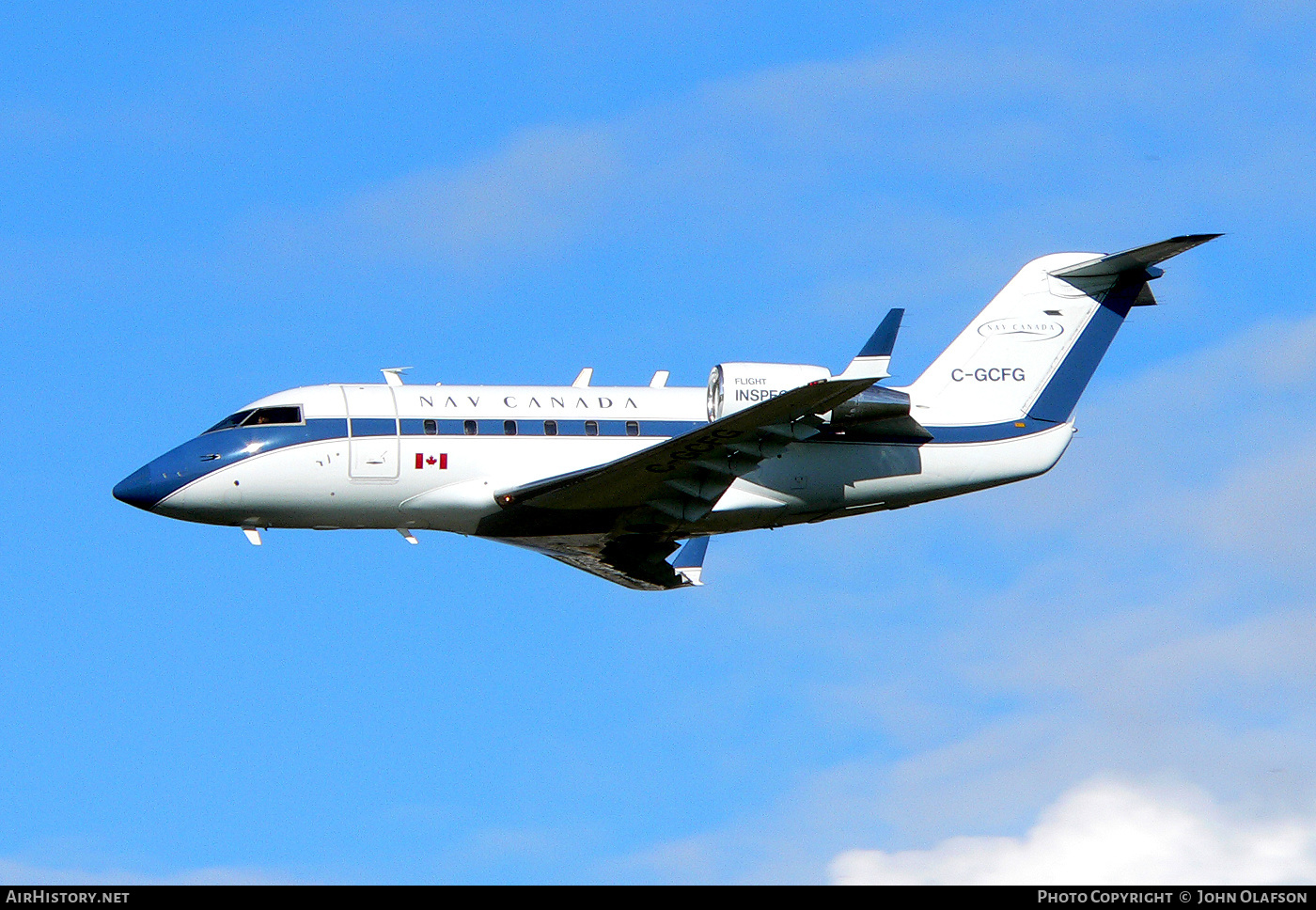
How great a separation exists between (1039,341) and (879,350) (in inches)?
270

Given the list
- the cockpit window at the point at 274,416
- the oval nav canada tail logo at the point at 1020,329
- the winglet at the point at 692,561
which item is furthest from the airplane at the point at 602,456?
the winglet at the point at 692,561

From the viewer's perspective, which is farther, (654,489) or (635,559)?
(635,559)

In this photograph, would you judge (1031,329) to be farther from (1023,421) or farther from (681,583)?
(681,583)

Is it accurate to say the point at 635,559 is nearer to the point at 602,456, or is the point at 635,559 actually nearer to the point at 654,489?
the point at 602,456

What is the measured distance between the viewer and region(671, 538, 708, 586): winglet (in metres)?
35.8

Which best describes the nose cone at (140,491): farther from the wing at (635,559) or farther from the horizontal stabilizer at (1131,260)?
the horizontal stabilizer at (1131,260)

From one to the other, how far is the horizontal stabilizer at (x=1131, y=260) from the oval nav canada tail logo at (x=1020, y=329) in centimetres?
116

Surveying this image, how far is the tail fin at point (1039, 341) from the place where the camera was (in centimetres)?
3312

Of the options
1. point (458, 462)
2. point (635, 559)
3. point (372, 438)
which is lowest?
point (635, 559)

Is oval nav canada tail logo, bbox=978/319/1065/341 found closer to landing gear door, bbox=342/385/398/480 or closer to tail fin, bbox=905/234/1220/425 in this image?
tail fin, bbox=905/234/1220/425

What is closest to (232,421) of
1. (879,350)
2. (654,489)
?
(654,489)

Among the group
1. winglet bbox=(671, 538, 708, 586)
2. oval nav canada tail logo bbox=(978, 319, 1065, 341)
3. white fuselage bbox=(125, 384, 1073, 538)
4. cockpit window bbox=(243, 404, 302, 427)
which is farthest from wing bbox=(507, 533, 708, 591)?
oval nav canada tail logo bbox=(978, 319, 1065, 341)

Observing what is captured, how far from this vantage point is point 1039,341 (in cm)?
3394
